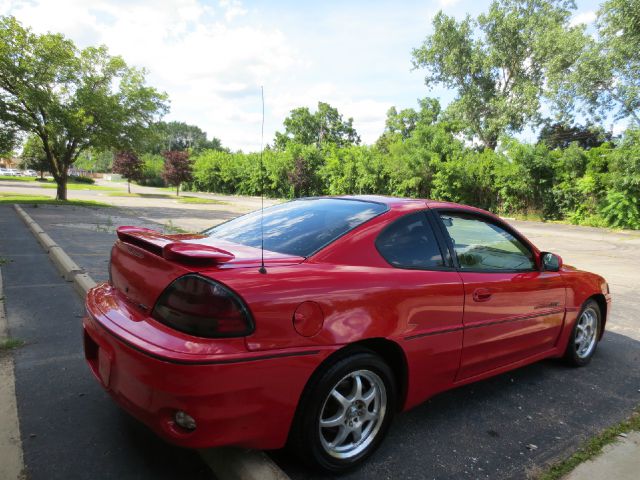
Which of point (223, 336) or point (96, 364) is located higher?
point (223, 336)

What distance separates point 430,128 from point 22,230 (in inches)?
912

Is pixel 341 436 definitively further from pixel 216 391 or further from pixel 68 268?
pixel 68 268

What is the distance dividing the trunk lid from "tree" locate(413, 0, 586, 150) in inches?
1320

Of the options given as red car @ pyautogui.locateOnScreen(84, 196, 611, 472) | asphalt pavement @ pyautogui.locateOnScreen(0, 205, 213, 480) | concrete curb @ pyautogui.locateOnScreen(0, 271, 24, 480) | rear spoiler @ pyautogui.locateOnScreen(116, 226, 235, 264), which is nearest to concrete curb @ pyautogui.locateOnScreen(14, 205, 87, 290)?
asphalt pavement @ pyautogui.locateOnScreen(0, 205, 213, 480)

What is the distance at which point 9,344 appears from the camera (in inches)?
153

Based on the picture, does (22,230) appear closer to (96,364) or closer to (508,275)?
(96,364)

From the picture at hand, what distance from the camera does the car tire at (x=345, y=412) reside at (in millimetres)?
2234

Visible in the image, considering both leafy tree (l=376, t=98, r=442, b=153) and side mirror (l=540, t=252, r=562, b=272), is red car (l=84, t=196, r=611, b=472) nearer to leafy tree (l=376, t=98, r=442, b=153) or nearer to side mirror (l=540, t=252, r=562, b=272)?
side mirror (l=540, t=252, r=562, b=272)


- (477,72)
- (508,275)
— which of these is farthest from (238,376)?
(477,72)

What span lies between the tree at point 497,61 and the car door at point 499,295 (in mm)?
31765

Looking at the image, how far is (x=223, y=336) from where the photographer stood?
201 centimetres

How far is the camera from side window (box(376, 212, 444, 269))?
270 cm

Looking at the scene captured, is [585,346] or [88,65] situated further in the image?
[88,65]

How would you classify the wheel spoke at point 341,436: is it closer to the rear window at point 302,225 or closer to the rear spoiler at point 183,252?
the rear window at point 302,225
